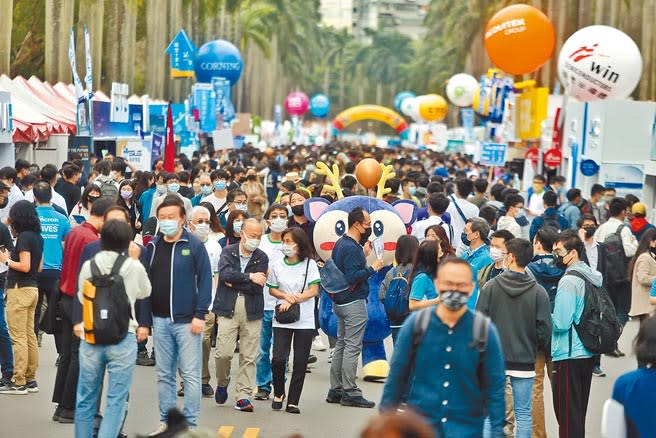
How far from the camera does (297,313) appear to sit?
35.1 feet

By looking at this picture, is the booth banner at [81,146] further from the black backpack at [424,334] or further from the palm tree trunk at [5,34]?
the black backpack at [424,334]

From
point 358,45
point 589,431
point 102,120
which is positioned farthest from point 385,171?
point 358,45

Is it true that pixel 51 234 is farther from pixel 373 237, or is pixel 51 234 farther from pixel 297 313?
pixel 373 237

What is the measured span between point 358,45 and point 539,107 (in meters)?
139

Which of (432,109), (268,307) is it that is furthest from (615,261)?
(432,109)

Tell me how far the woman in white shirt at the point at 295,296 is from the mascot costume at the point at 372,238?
1.09 m

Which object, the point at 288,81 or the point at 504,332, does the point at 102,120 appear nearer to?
the point at 504,332

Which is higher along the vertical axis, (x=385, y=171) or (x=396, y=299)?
(x=385, y=171)

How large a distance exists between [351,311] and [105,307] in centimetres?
343

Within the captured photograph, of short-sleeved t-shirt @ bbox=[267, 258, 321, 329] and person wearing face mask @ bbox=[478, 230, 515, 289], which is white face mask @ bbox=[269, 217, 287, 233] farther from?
person wearing face mask @ bbox=[478, 230, 515, 289]

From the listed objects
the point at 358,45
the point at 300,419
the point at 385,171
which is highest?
the point at 358,45

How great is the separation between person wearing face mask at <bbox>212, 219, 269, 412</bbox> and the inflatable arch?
89536 millimetres

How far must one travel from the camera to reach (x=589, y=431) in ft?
34.4

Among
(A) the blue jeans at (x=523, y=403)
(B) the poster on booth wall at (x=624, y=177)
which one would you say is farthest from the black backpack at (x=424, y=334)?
(B) the poster on booth wall at (x=624, y=177)
